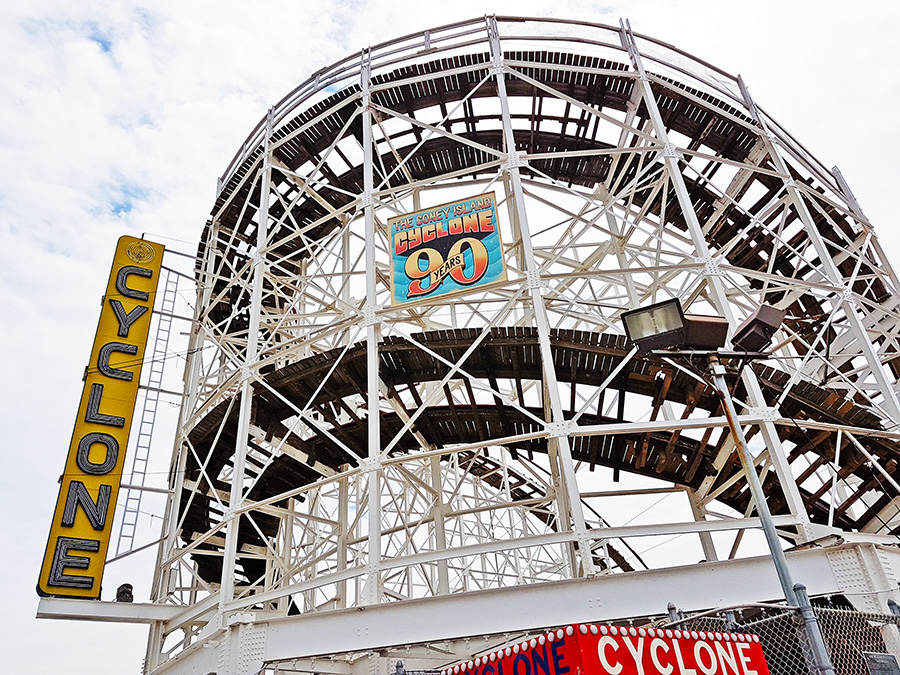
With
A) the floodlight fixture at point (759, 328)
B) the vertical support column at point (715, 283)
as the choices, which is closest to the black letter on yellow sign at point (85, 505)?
the vertical support column at point (715, 283)

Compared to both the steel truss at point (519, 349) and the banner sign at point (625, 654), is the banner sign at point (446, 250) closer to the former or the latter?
the steel truss at point (519, 349)

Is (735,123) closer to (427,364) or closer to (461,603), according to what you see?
(427,364)

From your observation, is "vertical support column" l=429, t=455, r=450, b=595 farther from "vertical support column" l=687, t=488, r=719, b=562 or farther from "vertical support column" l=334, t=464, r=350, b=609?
"vertical support column" l=687, t=488, r=719, b=562

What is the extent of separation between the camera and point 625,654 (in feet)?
15.5

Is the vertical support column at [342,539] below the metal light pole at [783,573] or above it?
above

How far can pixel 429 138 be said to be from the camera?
18.2 meters

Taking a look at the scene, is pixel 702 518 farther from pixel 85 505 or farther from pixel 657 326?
pixel 85 505

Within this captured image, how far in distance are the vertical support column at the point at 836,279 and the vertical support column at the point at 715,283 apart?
253 cm

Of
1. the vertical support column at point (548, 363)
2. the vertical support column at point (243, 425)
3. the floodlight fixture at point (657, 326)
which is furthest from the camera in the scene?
the vertical support column at point (243, 425)

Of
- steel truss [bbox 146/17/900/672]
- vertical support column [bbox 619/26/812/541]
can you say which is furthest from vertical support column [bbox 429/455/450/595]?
vertical support column [bbox 619/26/812/541]

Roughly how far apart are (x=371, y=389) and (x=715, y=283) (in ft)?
20.4

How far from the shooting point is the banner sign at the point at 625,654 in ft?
15.1

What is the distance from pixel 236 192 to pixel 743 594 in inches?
594

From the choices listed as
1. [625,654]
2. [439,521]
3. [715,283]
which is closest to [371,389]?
[439,521]
